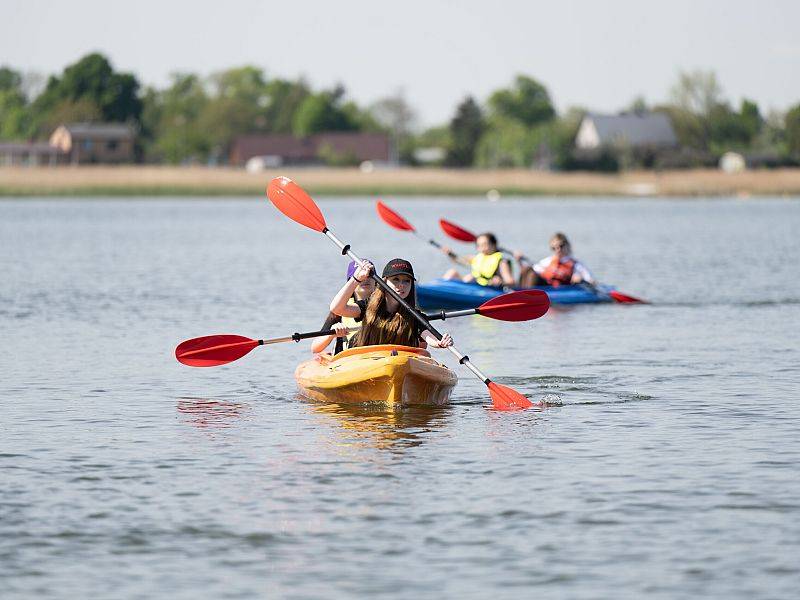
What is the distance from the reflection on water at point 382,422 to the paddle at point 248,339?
1.03 metres

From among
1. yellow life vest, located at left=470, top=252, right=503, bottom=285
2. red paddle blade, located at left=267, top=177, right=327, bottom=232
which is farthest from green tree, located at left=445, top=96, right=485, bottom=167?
red paddle blade, located at left=267, top=177, right=327, bottom=232

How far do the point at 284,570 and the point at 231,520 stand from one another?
1.01 meters

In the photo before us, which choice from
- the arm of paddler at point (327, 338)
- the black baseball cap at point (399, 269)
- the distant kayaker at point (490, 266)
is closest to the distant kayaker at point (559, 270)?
the distant kayaker at point (490, 266)

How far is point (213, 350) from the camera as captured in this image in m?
13.5

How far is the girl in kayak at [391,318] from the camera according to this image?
38.7 feet

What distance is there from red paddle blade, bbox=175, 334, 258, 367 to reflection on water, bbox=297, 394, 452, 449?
3.31ft

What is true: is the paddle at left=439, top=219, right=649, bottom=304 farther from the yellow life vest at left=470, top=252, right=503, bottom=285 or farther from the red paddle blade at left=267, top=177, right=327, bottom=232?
the red paddle blade at left=267, top=177, right=327, bottom=232

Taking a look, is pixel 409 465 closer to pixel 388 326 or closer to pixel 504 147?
pixel 388 326

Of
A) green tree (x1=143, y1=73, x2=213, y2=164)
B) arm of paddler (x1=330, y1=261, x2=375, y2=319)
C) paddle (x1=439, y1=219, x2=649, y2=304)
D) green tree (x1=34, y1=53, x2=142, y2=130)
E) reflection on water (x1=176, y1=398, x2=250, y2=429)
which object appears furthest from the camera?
green tree (x1=34, y1=53, x2=142, y2=130)

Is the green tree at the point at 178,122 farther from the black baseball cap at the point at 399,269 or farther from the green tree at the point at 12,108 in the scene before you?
the black baseball cap at the point at 399,269

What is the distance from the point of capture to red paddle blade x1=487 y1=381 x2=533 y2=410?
12.3m

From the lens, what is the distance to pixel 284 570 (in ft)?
24.7

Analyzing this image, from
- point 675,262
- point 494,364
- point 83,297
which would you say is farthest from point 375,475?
point 675,262

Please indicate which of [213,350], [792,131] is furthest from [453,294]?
[792,131]
